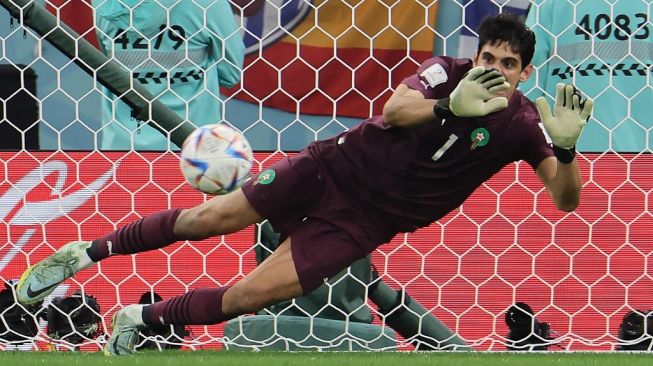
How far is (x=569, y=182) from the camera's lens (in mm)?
3873

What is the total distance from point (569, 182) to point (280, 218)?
0.87 metres

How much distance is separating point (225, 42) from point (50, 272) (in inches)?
62.6

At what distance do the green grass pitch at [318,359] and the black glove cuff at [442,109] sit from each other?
0.71 meters

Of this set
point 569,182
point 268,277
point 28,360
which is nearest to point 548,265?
point 569,182

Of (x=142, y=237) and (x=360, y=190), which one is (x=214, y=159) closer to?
(x=142, y=237)

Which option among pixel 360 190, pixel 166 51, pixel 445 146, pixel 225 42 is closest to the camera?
pixel 445 146

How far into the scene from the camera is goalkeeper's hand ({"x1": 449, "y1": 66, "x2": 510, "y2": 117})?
3.57 meters

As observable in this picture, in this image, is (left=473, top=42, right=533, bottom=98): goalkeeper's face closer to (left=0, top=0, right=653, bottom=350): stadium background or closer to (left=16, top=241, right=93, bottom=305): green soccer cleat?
(left=0, top=0, right=653, bottom=350): stadium background

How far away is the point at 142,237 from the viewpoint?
4066 mm

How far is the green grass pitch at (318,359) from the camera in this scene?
3766mm

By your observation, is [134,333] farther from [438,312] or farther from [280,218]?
[438,312]

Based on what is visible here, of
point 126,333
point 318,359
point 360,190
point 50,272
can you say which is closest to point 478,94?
point 360,190

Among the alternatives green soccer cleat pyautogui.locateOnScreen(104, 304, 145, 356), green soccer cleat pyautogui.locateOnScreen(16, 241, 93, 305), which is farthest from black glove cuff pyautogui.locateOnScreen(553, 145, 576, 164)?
green soccer cleat pyautogui.locateOnScreen(16, 241, 93, 305)

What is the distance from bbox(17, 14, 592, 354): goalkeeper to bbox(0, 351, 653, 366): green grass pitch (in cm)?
15
